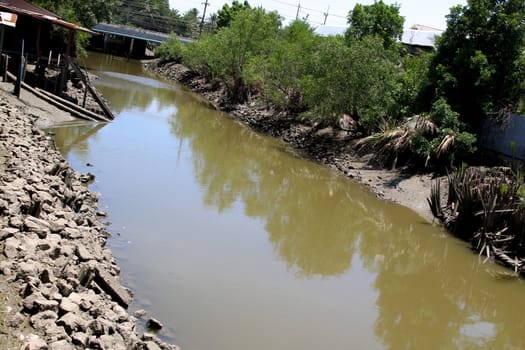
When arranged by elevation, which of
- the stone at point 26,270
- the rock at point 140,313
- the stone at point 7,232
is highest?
the stone at point 7,232

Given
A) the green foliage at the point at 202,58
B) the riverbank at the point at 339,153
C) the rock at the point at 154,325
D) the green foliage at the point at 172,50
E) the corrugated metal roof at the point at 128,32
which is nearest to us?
the rock at the point at 154,325

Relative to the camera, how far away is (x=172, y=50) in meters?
65.7

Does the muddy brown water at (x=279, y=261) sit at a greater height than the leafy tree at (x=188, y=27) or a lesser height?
lesser

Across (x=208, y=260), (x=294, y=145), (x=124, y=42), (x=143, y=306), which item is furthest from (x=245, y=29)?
(x=124, y=42)

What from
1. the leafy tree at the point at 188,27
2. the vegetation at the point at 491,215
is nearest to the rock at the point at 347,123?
the vegetation at the point at 491,215

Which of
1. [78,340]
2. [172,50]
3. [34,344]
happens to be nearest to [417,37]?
[172,50]

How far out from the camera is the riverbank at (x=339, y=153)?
19.1 metres

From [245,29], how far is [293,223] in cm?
2670

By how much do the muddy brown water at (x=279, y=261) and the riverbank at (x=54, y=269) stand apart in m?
0.73

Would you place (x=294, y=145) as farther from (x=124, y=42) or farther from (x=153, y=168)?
(x=124, y=42)

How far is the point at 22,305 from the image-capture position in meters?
5.64

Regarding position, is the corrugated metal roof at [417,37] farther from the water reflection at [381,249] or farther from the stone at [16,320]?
the stone at [16,320]

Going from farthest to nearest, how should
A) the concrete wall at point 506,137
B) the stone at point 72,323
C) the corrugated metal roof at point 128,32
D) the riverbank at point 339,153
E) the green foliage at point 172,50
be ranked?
the corrugated metal roof at point 128,32, the green foliage at point 172,50, the riverbank at point 339,153, the concrete wall at point 506,137, the stone at point 72,323

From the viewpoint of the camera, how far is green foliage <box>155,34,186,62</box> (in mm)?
Answer: 64375
